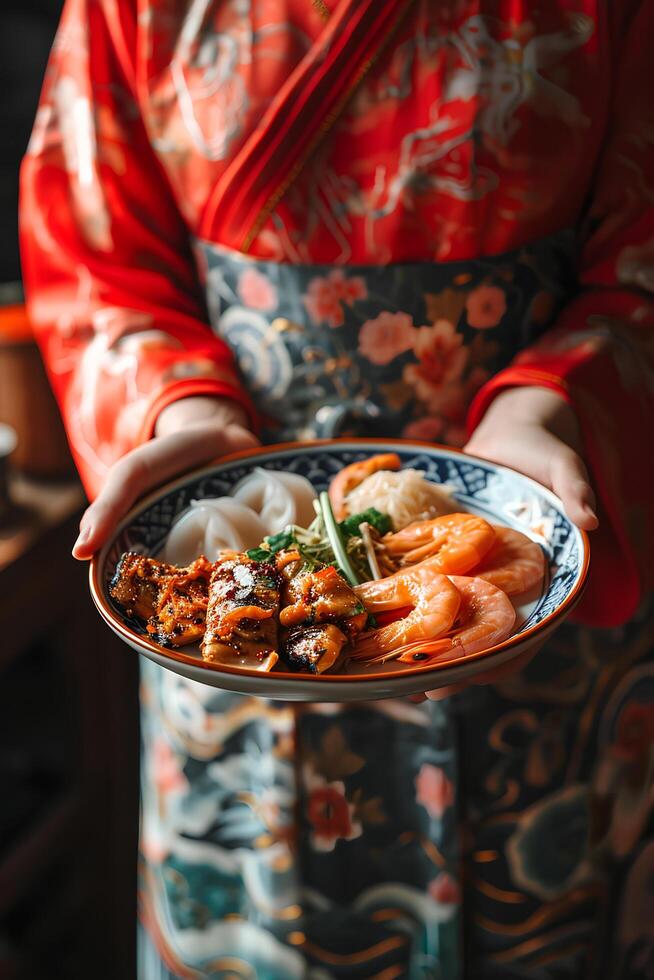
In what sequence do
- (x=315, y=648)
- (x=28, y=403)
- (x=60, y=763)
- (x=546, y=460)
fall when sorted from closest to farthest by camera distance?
(x=315, y=648)
(x=546, y=460)
(x=28, y=403)
(x=60, y=763)

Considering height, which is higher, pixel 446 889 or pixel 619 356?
pixel 619 356

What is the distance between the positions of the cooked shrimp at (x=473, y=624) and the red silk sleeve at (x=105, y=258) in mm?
508

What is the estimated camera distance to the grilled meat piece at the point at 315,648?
939 mm

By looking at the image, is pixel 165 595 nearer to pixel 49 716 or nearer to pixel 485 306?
pixel 485 306

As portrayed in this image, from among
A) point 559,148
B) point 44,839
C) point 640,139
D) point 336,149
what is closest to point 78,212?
point 336,149

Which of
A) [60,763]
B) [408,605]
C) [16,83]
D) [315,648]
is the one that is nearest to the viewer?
[315,648]

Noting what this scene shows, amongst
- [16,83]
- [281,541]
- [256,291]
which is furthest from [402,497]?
[16,83]

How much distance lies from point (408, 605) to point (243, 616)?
0.61ft

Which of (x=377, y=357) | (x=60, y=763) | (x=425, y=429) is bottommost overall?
(x=60, y=763)

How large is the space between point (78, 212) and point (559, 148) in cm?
72

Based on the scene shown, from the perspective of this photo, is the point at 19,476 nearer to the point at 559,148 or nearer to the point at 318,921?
the point at 318,921


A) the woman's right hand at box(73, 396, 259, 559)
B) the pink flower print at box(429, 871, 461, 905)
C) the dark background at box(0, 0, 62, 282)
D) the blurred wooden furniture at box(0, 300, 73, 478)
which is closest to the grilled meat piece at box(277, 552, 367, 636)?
the woman's right hand at box(73, 396, 259, 559)

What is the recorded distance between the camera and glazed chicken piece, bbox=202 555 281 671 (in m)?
0.96

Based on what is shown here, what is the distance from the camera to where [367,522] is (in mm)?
1190
